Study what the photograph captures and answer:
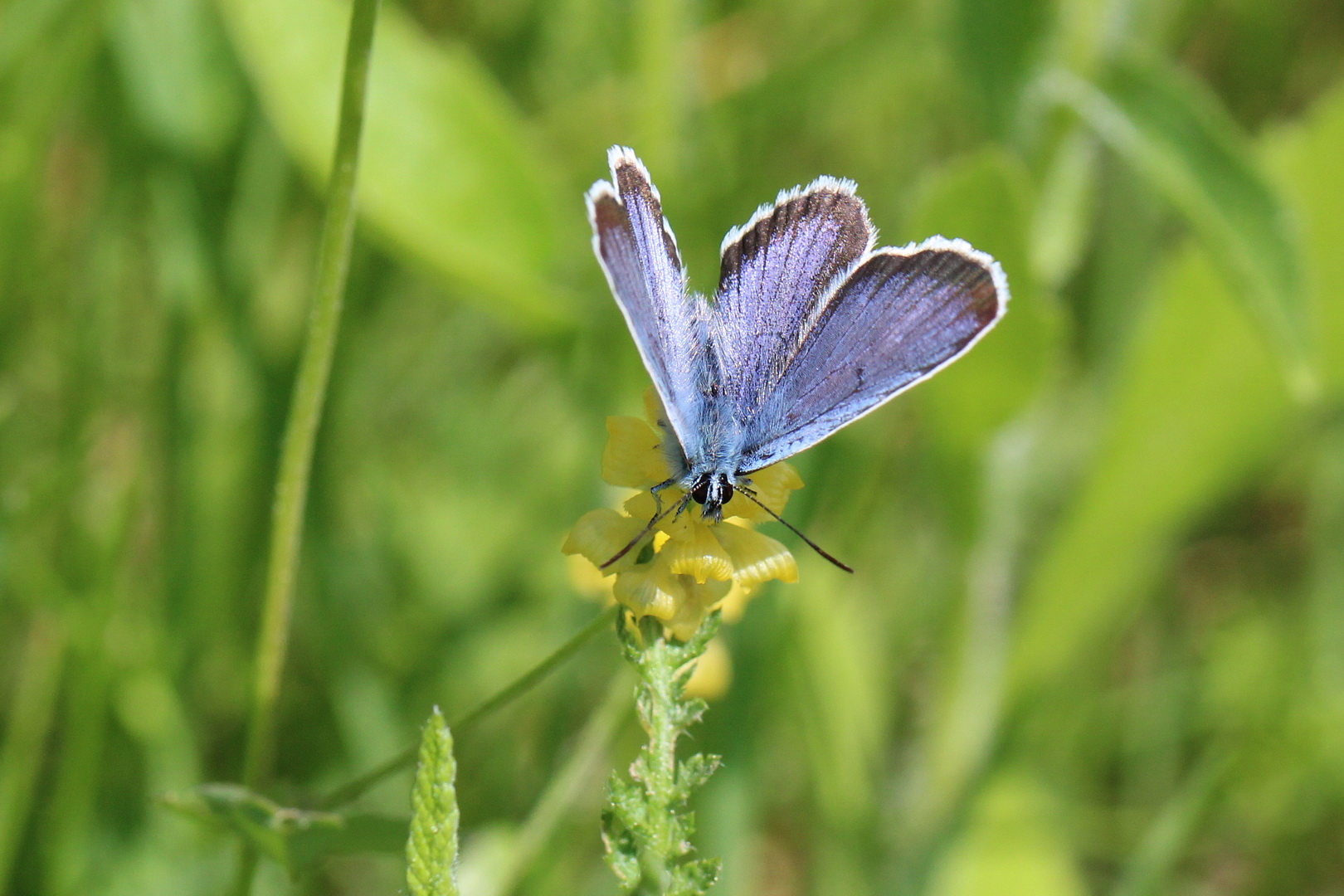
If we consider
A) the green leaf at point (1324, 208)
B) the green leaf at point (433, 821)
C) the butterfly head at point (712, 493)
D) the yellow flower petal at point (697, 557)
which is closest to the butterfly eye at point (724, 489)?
the butterfly head at point (712, 493)

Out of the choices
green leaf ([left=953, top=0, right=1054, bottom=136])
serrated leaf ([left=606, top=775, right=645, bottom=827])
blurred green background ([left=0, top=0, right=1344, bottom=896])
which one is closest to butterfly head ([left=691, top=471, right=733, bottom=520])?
serrated leaf ([left=606, top=775, right=645, bottom=827])

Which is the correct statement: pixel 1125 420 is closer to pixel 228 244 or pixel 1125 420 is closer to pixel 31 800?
pixel 228 244

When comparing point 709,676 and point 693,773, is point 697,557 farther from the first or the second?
point 709,676

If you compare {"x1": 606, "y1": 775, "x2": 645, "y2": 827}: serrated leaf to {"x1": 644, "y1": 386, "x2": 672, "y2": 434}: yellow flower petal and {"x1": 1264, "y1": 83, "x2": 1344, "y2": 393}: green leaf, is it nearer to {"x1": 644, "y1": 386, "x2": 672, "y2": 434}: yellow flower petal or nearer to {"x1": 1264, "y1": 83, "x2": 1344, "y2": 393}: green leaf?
{"x1": 644, "y1": 386, "x2": 672, "y2": 434}: yellow flower petal

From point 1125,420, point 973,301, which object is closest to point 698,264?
point 1125,420

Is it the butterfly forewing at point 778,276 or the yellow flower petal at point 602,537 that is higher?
the butterfly forewing at point 778,276

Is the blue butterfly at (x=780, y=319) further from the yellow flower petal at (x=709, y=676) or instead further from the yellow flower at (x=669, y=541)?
the yellow flower petal at (x=709, y=676)

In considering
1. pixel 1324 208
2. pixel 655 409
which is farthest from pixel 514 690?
pixel 1324 208
